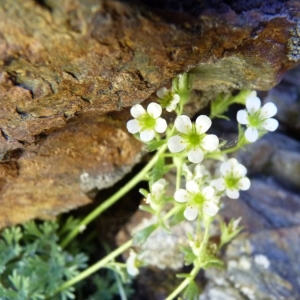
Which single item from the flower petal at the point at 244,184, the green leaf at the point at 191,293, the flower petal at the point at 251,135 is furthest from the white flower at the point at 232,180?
the green leaf at the point at 191,293

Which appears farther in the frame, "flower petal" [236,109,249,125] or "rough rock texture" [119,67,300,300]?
"rough rock texture" [119,67,300,300]

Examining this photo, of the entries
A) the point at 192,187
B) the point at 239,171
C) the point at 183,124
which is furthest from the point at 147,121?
the point at 239,171

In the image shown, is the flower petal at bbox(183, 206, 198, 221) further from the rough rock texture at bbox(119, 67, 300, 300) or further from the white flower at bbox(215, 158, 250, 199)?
the rough rock texture at bbox(119, 67, 300, 300)

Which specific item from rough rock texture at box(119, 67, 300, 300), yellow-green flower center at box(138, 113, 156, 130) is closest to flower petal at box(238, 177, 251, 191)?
yellow-green flower center at box(138, 113, 156, 130)

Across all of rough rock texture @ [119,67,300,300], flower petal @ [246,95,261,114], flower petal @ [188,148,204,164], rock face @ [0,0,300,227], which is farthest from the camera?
rough rock texture @ [119,67,300,300]

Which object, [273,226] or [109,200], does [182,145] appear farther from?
[273,226]

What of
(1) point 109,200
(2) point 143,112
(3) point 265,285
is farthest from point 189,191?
(3) point 265,285

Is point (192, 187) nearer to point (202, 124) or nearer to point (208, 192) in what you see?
point (208, 192)
